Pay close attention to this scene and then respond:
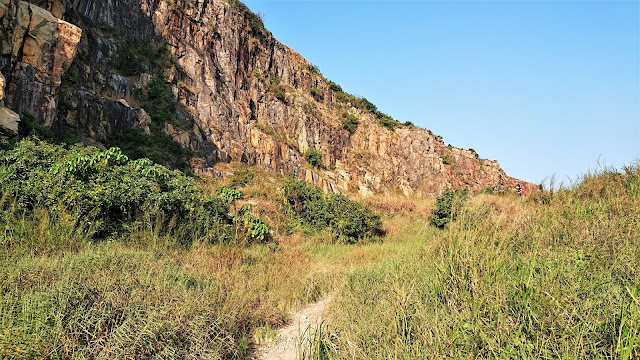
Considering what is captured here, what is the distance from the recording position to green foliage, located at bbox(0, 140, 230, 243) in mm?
6164

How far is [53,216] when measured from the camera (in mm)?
5848

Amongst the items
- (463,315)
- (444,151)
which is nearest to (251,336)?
(463,315)

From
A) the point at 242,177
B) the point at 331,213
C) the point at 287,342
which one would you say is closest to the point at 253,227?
the point at 331,213

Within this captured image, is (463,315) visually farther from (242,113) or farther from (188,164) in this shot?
(242,113)

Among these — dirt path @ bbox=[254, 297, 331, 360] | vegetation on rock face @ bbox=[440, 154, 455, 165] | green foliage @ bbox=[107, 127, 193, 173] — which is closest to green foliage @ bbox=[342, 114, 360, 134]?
vegetation on rock face @ bbox=[440, 154, 455, 165]

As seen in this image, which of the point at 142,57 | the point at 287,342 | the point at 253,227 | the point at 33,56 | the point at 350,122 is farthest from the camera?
the point at 350,122

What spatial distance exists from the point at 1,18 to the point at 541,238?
14227mm

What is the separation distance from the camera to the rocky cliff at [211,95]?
11406 millimetres

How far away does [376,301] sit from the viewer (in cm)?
382

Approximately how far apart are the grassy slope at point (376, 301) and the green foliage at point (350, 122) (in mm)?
30163

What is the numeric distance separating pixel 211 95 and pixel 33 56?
1248 centimetres

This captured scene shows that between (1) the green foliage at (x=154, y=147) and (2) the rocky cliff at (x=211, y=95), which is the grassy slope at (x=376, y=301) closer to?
(2) the rocky cliff at (x=211, y=95)

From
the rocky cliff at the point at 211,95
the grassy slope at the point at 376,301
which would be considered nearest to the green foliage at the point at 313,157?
the rocky cliff at the point at 211,95

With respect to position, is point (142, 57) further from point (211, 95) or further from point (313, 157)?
point (313, 157)
